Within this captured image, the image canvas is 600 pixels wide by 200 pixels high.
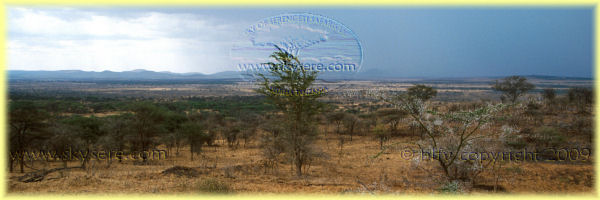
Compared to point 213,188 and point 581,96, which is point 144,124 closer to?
point 213,188

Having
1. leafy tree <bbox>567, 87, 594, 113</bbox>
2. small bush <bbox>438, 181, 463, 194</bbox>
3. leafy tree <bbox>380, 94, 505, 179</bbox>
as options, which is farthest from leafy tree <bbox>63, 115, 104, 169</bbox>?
leafy tree <bbox>567, 87, 594, 113</bbox>

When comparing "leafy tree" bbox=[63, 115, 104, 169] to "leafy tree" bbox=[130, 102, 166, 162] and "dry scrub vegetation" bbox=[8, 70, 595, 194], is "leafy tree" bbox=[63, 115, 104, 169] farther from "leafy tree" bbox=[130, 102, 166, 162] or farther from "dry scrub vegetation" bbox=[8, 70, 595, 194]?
"leafy tree" bbox=[130, 102, 166, 162]

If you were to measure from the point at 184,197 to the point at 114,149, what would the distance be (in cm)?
1019

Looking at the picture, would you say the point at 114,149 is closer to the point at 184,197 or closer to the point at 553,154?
the point at 184,197

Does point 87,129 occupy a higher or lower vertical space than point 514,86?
lower

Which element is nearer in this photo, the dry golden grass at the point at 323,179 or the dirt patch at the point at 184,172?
the dry golden grass at the point at 323,179

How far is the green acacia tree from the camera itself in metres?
10.8

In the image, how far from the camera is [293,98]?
36.8ft

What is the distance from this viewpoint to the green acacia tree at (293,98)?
10766 mm

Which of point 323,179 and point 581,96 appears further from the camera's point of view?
point 581,96

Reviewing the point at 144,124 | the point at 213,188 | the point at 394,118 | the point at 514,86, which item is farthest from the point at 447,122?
the point at 514,86

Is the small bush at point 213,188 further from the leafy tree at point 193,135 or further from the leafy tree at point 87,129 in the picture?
the leafy tree at point 87,129

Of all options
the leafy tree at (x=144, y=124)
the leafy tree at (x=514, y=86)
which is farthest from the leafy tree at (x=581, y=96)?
the leafy tree at (x=144, y=124)

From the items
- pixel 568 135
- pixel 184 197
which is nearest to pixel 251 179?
pixel 184 197
